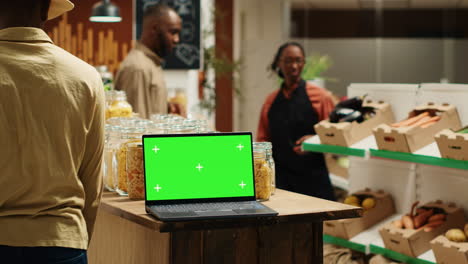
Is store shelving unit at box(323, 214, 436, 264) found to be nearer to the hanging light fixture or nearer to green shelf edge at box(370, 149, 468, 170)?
green shelf edge at box(370, 149, 468, 170)

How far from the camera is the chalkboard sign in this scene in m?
7.68

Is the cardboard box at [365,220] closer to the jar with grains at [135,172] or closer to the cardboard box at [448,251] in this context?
the cardboard box at [448,251]

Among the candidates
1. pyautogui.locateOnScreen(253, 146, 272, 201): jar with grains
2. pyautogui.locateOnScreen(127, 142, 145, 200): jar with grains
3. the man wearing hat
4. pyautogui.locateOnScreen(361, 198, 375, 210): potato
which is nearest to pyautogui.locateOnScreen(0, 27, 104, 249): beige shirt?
the man wearing hat

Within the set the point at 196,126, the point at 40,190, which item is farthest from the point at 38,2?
the point at 196,126

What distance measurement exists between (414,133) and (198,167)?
1429mm

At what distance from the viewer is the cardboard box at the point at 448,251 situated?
11.1ft

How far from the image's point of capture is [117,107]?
3588 millimetres

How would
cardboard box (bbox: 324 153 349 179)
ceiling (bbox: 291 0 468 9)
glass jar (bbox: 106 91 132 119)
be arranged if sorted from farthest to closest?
1. ceiling (bbox: 291 0 468 9)
2. cardboard box (bbox: 324 153 349 179)
3. glass jar (bbox: 106 91 132 119)

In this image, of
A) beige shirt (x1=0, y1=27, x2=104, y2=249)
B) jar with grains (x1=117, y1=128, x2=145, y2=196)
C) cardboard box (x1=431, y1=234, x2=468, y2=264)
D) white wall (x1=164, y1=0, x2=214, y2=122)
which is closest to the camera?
beige shirt (x1=0, y1=27, x2=104, y2=249)

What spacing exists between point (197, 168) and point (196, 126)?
0.38 meters

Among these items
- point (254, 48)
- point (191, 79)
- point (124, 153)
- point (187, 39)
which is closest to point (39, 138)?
point (124, 153)

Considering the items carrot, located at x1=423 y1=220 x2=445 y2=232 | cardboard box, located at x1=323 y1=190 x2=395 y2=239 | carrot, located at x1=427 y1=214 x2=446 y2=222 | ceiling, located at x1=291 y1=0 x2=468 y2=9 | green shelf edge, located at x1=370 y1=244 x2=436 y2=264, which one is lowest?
green shelf edge, located at x1=370 y1=244 x2=436 y2=264

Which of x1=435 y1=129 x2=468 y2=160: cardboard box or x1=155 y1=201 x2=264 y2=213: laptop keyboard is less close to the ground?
x1=435 y1=129 x2=468 y2=160: cardboard box

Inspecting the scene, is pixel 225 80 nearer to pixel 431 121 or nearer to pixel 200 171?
pixel 431 121
